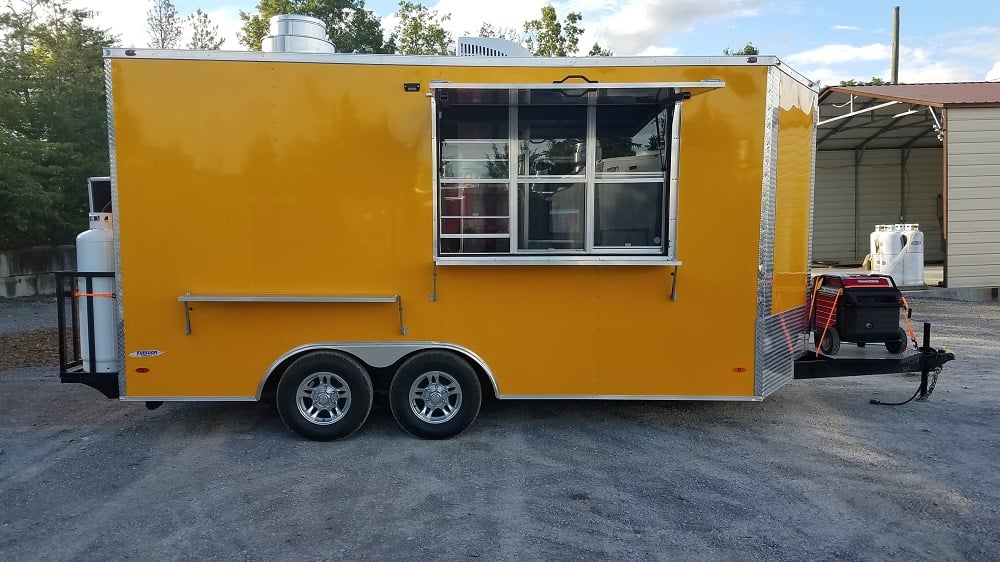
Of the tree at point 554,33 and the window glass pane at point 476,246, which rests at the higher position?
the tree at point 554,33

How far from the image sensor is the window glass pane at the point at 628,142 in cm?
479

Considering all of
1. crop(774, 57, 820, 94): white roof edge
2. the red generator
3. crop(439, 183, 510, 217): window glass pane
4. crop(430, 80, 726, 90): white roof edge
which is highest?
crop(774, 57, 820, 94): white roof edge

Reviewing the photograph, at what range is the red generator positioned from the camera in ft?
18.7

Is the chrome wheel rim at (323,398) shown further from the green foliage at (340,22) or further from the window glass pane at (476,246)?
the green foliage at (340,22)

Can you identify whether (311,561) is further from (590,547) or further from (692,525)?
(692,525)

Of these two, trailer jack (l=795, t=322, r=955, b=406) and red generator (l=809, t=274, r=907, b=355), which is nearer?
trailer jack (l=795, t=322, r=955, b=406)

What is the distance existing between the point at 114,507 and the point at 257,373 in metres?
1.27

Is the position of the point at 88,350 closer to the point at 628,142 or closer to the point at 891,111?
the point at 628,142

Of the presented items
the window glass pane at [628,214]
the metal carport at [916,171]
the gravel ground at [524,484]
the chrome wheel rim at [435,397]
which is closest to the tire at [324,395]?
the gravel ground at [524,484]

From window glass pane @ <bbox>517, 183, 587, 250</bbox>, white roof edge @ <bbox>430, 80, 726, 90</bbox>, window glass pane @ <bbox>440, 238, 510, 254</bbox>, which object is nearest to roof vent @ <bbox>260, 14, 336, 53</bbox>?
white roof edge @ <bbox>430, 80, 726, 90</bbox>

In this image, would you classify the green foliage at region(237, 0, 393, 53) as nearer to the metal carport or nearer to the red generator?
the metal carport

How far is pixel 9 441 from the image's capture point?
16.8 feet

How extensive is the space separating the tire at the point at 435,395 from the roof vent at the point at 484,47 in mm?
2482

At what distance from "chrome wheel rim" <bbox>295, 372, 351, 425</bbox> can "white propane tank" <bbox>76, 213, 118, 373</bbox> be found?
1.47 metres
